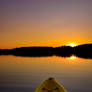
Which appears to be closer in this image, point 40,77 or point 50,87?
point 50,87

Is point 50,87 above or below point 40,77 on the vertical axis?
above

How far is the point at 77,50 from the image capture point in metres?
165

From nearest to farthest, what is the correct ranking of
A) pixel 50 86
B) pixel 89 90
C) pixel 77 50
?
pixel 50 86 → pixel 89 90 → pixel 77 50

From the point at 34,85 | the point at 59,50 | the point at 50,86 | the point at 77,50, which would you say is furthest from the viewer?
the point at 59,50

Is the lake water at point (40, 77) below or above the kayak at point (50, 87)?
below

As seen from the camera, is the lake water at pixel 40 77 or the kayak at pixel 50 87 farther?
the lake water at pixel 40 77

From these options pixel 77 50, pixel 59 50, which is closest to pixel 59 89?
pixel 77 50

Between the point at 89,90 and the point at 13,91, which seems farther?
the point at 89,90

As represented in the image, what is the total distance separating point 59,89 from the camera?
7.77 metres

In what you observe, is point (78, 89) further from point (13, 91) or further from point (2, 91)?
point (2, 91)

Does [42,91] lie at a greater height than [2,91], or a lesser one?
greater

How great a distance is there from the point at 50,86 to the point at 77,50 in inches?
6307

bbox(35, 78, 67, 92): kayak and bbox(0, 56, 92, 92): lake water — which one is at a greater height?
bbox(35, 78, 67, 92): kayak

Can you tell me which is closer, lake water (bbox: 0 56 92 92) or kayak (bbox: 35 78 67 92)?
kayak (bbox: 35 78 67 92)
